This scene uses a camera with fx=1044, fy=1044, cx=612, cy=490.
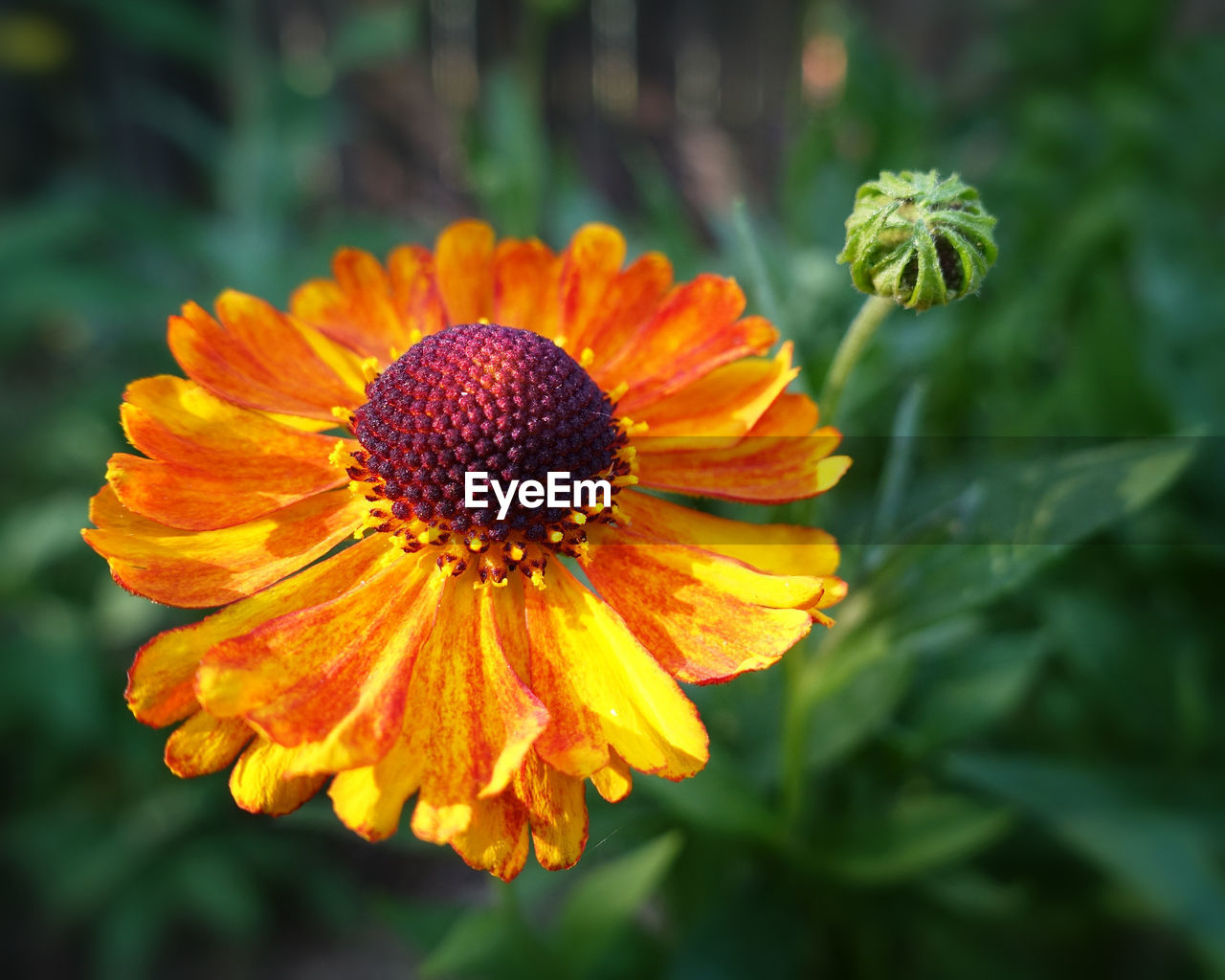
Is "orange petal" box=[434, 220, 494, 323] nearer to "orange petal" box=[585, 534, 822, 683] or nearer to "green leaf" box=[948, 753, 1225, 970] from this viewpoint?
"orange petal" box=[585, 534, 822, 683]

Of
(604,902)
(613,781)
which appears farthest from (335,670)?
(604,902)

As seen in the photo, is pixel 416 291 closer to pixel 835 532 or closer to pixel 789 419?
pixel 789 419

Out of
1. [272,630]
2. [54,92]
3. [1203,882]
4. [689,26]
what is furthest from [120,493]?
[689,26]

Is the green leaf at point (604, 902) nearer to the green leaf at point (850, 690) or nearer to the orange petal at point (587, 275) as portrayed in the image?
the green leaf at point (850, 690)

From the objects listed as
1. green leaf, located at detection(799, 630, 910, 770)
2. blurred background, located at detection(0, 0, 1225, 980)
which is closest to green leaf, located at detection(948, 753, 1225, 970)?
blurred background, located at detection(0, 0, 1225, 980)

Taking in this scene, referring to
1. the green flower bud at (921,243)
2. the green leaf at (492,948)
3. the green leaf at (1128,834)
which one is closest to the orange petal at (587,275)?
the green flower bud at (921,243)

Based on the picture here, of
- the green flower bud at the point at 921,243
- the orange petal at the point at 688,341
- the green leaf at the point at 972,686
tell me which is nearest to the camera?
the green flower bud at the point at 921,243

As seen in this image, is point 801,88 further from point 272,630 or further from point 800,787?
point 272,630
